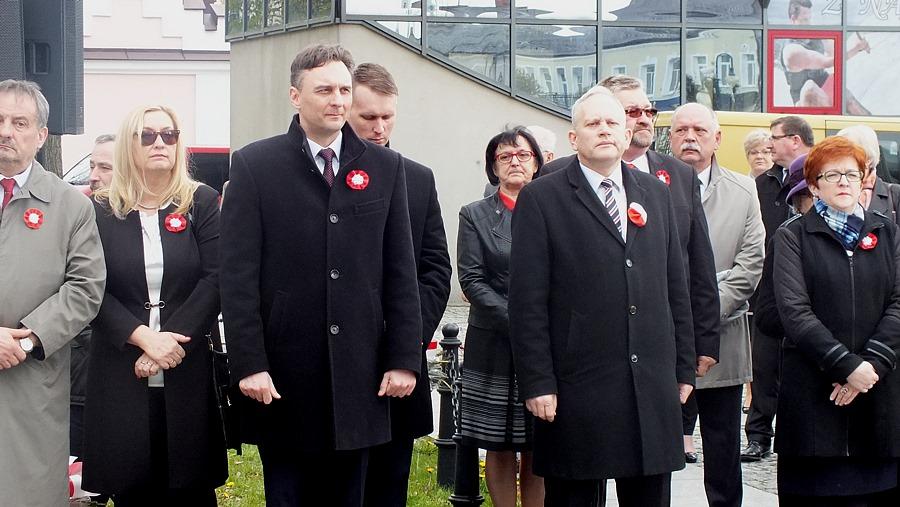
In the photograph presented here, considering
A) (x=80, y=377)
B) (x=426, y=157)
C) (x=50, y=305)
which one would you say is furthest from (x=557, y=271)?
(x=426, y=157)

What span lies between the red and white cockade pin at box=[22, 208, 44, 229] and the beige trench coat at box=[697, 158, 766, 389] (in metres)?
3.41

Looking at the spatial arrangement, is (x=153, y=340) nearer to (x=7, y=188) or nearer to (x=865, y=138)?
(x=7, y=188)

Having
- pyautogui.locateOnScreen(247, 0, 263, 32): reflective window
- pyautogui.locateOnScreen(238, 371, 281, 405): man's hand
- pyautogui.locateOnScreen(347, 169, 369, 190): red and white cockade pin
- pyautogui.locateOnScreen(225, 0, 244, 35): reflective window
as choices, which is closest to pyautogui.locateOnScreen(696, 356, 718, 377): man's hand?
pyautogui.locateOnScreen(347, 169, 369, 190): red and white cockade pin

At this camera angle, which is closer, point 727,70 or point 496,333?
point 496,333

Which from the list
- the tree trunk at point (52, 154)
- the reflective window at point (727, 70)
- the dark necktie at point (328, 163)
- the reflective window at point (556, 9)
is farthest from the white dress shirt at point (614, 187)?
the reflective window at point (727, 70)

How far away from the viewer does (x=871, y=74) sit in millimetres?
20359

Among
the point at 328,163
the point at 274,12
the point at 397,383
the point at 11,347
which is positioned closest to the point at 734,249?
the point at 397,383

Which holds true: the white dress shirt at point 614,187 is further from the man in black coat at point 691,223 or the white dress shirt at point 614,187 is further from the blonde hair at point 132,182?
A: the blonde hair at point 132,182

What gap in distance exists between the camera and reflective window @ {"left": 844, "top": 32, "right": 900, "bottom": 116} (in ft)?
66.5

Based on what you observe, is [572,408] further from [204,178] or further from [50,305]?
[204,178]

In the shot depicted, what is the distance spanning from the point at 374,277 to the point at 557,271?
29.6 inches

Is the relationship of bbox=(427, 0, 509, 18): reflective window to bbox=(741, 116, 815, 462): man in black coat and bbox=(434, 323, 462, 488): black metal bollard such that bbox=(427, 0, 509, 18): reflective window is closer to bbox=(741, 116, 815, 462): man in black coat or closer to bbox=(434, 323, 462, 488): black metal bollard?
bbox=(741, 116, 815, 462): man in black coat

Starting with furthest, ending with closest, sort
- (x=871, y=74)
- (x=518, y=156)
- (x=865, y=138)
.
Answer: (x=871, y=74)
(x=865, y=138)
(x=518, y=156)

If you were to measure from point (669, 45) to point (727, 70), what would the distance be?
100cm
